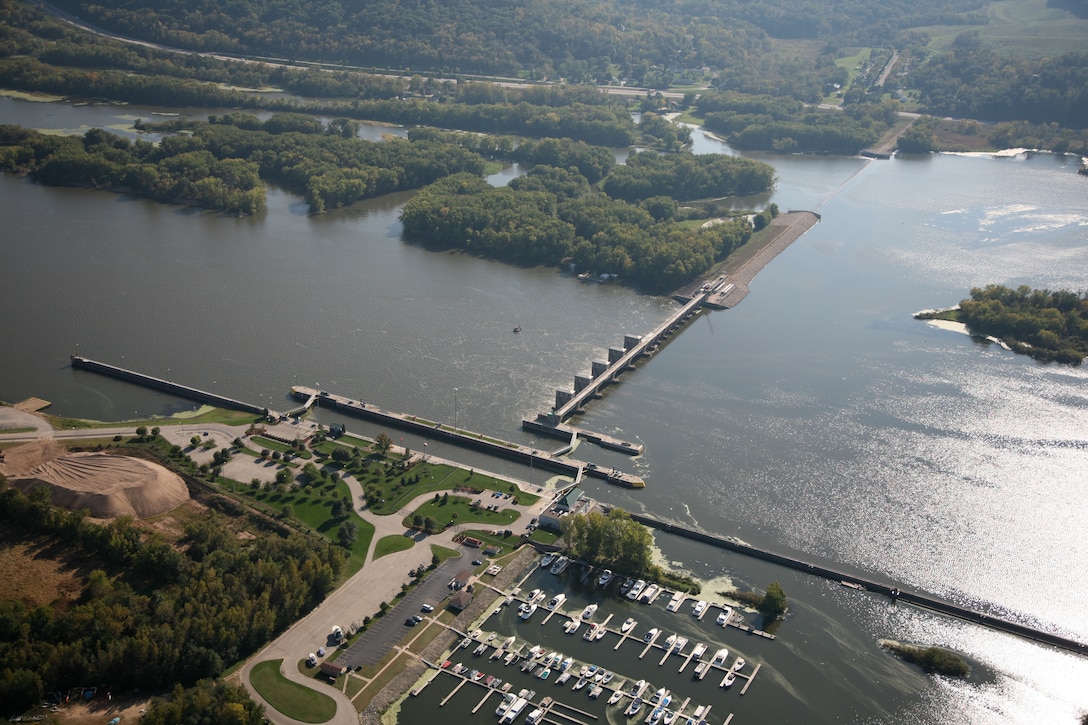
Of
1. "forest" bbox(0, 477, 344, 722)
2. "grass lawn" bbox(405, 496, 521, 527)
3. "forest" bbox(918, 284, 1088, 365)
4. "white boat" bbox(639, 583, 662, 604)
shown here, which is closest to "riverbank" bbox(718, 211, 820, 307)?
"forest" bbox(918, 284, 1088, 365)

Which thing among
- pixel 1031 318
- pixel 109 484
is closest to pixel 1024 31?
pixel 1031 318

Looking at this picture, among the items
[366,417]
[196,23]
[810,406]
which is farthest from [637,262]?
[196,23]

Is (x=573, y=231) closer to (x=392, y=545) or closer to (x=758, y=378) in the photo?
(x=758, y=378)

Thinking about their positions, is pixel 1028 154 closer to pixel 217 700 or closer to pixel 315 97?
pixel 315 97

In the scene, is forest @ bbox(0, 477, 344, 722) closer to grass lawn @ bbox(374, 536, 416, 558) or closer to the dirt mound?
the dirt mound

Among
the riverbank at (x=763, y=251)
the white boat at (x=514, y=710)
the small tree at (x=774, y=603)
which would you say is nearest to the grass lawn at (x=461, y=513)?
the white boat at (x=514, y=710)
